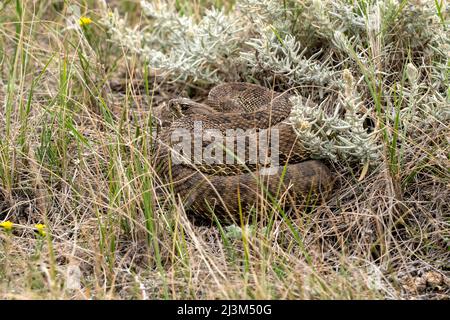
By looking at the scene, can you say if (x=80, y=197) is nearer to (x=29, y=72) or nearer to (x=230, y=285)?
(x=230, y=285)

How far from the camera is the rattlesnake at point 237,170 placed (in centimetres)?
461

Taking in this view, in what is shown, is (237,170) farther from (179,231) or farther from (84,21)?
(84,21)

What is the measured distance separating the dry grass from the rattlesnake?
0.46ft

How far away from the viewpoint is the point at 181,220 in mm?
4445
